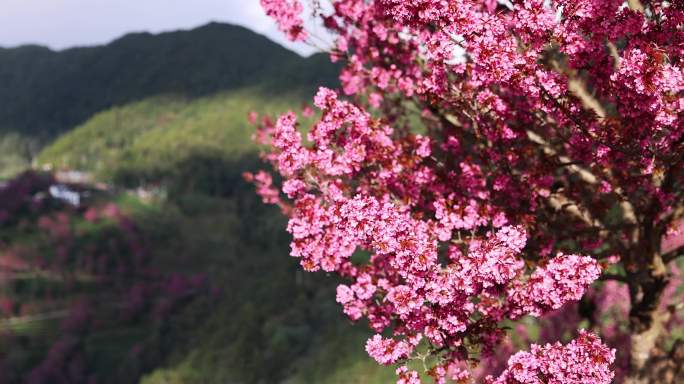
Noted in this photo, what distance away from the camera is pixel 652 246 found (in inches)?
318

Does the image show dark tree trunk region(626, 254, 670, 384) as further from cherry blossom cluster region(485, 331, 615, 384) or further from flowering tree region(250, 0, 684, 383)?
cherry blossom cluster region(485, 331, 615, 384)

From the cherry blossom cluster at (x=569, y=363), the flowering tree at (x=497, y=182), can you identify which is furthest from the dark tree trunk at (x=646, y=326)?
the cherry blossom cluster at (x=569, y=363)

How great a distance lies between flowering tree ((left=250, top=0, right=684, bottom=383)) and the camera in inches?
218

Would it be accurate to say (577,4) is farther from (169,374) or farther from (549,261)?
(169,374)

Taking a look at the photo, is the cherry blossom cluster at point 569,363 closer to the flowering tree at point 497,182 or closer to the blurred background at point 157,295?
the flowering tree at point 497,182

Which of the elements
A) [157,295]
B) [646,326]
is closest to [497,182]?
[646,326]

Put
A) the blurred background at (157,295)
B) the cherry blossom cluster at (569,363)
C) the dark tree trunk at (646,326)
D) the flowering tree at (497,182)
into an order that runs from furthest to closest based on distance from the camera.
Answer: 1. the blurred background at (157,295)
2. the dark tree trunk at (646,326)
3. the flowering tree at (497,182)
4. the cherry blossom cluster at (569,363)

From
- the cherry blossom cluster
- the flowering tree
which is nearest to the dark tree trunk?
the flowering tree

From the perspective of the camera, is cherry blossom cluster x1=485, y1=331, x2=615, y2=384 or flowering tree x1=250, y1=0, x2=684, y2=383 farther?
flowering tree x1=250, y1=0, x2=684, y2=383

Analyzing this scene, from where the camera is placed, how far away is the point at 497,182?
25.6ft

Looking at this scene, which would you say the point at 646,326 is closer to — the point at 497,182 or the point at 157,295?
the point at 497,182

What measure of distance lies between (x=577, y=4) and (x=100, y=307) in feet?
449

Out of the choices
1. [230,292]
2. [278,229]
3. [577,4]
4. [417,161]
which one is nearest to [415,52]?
[417,161]

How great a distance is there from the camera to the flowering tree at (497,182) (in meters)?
5.53
